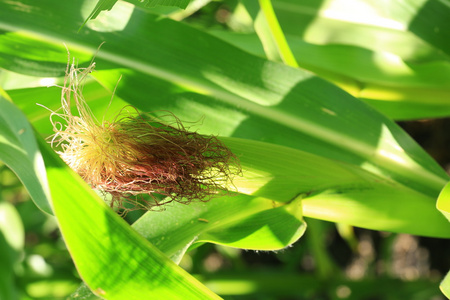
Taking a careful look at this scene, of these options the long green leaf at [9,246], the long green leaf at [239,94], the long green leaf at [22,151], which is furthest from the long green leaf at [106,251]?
the long green leaf at [9,246]

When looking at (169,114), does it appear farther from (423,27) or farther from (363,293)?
(363,293)

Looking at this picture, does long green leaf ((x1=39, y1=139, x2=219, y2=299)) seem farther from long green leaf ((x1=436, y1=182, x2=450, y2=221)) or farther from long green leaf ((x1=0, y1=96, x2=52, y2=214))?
long green leaf ((x1=436, y1=182, x2=450, y2=221))

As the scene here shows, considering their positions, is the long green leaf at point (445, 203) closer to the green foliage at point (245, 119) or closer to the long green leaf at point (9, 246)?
the green foliage at point (245, 119)

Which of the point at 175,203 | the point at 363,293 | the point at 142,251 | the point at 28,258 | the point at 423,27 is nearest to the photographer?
the point at 142,251

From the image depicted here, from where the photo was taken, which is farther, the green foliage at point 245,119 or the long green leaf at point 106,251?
the green foliage at point 245,119

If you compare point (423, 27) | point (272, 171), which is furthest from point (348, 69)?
point (272, 171)

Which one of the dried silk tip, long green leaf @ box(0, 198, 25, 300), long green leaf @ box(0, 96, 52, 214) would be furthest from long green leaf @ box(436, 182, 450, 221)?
long green leaf @ box(0, 198, 25, 300)

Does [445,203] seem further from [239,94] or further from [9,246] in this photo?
[9,246]
